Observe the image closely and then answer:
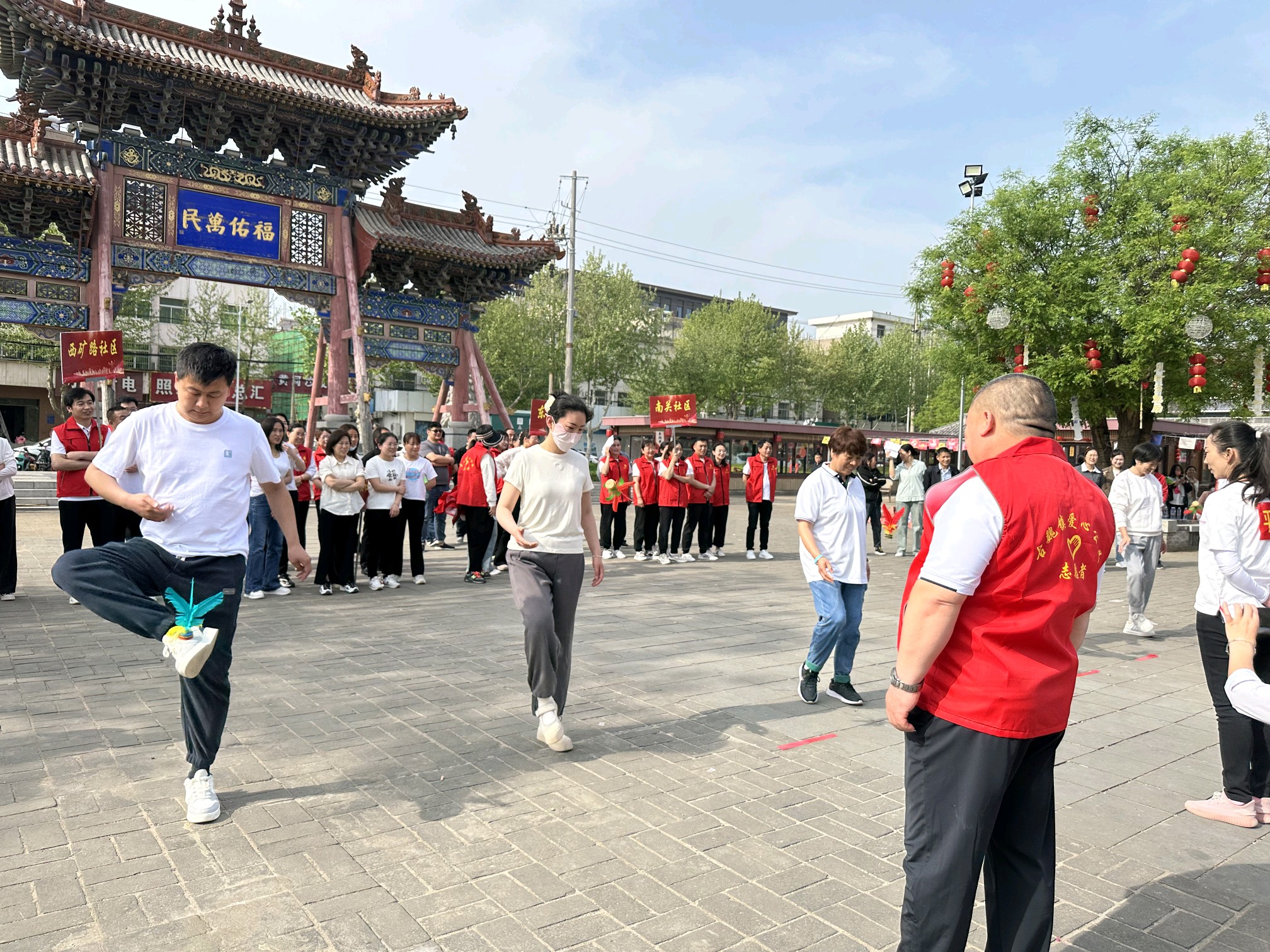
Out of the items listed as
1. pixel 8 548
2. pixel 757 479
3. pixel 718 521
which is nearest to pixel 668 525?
pixel 718 521

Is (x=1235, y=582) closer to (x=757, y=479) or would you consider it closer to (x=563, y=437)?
(x=563, y=437)

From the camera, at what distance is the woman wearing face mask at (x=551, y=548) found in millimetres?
4410

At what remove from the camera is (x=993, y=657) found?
215 centimetres

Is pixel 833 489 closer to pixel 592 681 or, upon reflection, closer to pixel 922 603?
pixel 592 681

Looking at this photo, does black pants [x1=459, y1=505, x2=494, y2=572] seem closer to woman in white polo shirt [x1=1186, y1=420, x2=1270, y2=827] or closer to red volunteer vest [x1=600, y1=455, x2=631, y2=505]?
red volunteer vest [x1=600, y1=455, x2=631, y2=505]

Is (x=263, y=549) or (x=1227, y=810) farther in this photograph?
(x=263, y=549)

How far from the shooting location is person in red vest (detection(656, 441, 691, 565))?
12.2m

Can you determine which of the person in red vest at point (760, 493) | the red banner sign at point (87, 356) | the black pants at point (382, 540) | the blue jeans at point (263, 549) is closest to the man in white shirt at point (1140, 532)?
the person in red vest at point (760, 493)

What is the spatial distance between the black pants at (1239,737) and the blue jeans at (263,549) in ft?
24.1

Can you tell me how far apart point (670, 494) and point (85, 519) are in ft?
23.5

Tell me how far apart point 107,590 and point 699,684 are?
3.65 m

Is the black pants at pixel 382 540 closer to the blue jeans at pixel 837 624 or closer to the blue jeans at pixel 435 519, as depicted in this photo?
the blue jeans at pixel 435 519

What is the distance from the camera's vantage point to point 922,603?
7.13 feet

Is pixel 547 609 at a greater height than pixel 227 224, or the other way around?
pixel 227 224
